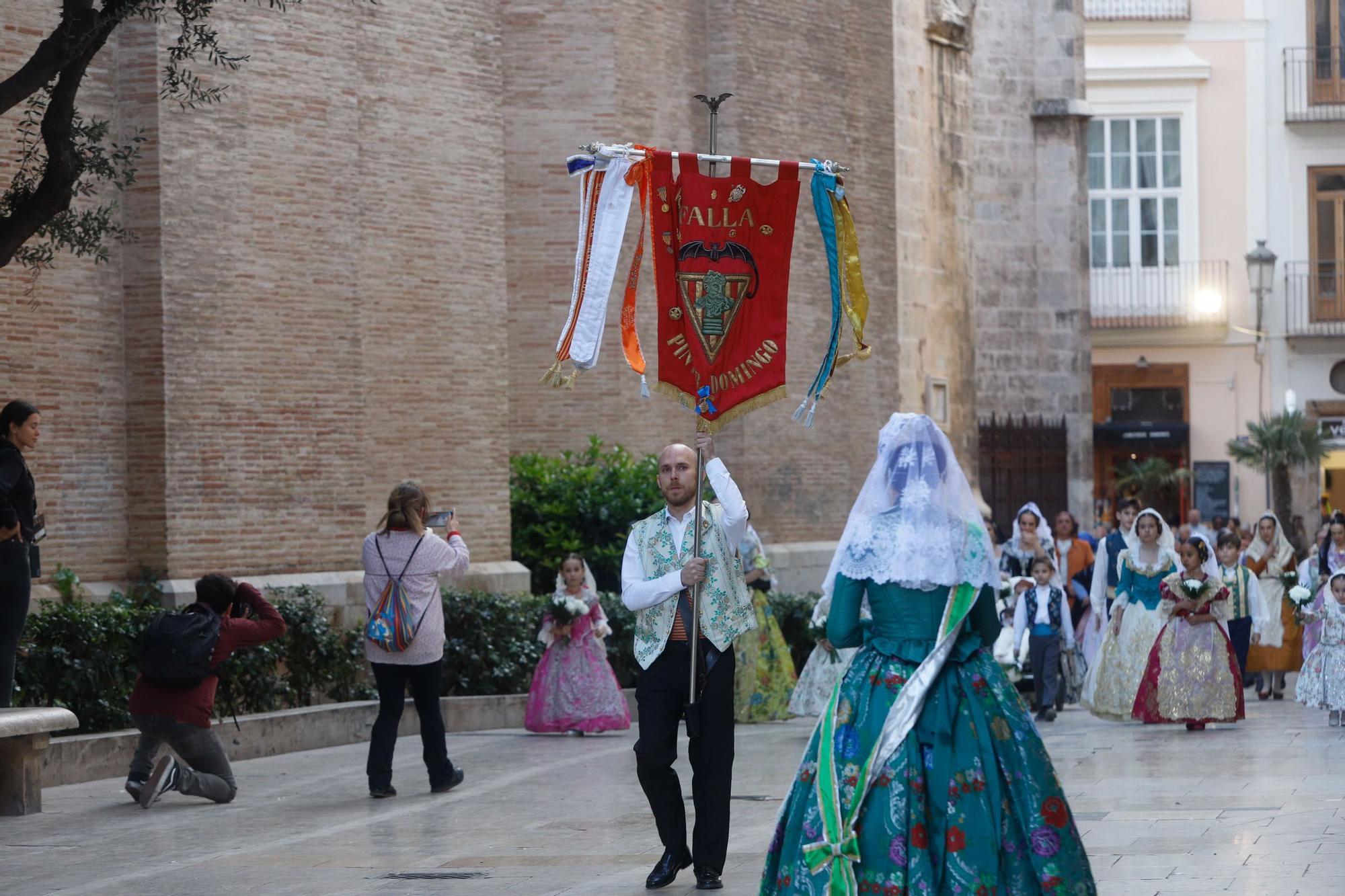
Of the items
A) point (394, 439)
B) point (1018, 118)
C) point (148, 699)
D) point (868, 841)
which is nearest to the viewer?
point (868, 841)

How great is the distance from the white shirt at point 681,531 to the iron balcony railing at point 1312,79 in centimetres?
3358

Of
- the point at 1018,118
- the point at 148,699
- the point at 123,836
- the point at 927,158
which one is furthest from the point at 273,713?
the point at 1018,118

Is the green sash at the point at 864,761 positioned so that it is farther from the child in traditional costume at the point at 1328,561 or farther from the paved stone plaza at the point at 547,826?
the child in traditional costume at the point at 1328,561

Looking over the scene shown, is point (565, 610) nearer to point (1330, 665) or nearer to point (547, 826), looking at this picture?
point (547, 826)

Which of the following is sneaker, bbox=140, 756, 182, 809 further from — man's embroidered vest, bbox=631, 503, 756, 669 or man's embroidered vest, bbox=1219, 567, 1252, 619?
man's embroidered vest, bbox=1219, 567, 1252, 619

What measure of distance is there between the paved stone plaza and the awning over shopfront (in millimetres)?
25379

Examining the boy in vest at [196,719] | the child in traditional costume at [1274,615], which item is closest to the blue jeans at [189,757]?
the boy in vest at [196,719]

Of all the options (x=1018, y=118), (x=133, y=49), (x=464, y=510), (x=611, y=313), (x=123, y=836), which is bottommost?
(x=123, y=836)

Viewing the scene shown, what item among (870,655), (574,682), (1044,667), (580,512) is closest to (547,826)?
(870,655)

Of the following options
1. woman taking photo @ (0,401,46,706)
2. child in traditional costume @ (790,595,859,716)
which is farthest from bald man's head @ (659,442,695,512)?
child in traditional costume @ (790,595,859,716)

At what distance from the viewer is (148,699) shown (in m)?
11.5

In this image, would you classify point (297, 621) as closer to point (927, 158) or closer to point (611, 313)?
point (611, 313)

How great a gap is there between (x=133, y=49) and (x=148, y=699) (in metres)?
6.07

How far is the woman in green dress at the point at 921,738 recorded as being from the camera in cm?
675
